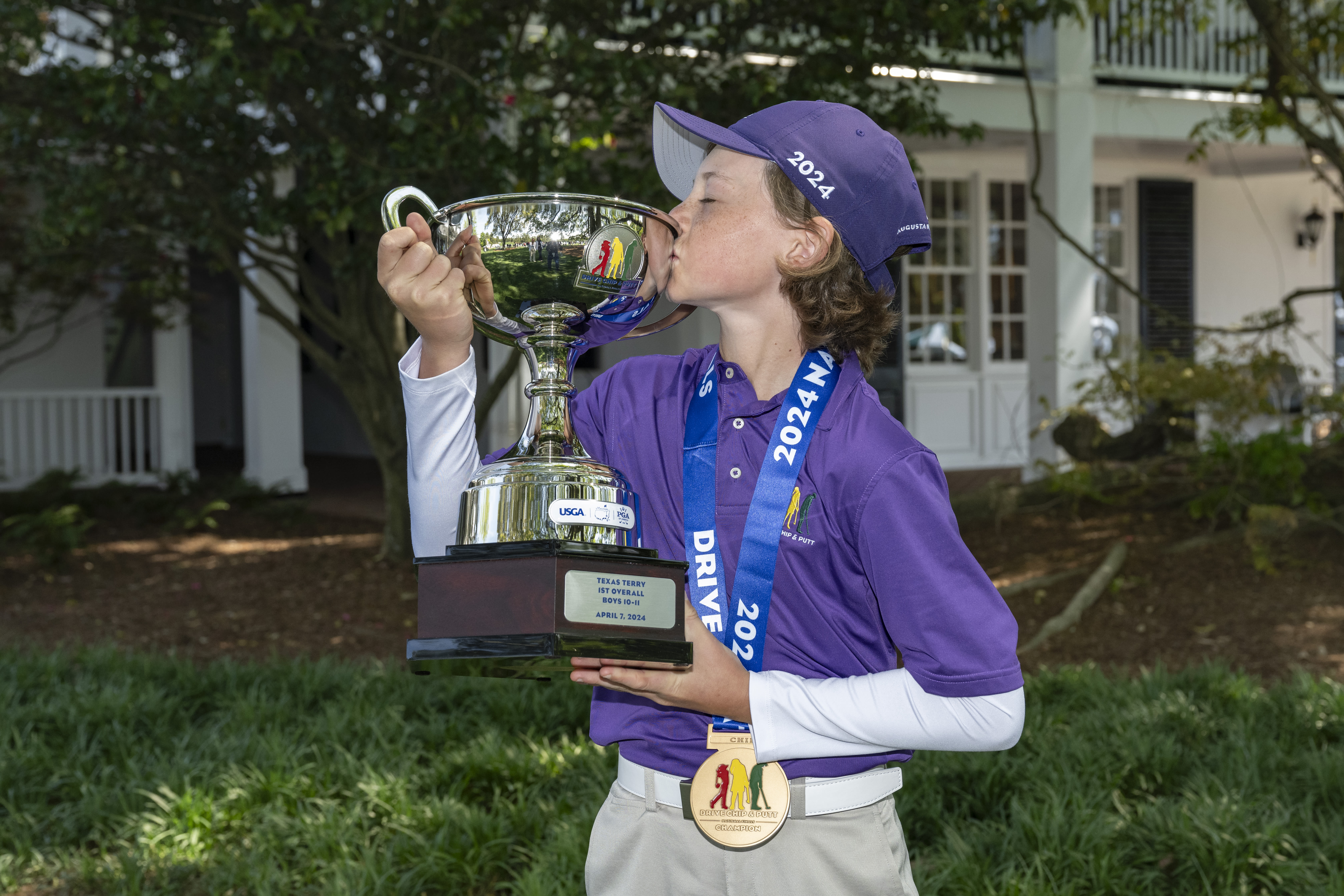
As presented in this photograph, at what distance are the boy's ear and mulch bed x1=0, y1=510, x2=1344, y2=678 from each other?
14.5ft

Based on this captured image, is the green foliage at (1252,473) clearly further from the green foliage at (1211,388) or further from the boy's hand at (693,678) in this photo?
the boy's hand at (693,678)

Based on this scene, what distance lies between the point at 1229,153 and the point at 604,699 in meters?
11.2

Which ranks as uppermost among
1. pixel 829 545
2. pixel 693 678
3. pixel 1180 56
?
pixel 1180 56

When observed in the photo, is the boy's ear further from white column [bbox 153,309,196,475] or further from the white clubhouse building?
white column [bbox 153,309,196,475]

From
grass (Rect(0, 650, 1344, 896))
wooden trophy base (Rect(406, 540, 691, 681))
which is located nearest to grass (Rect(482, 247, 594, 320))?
wooden trophy base (Rect(406, 540, 691, 681))

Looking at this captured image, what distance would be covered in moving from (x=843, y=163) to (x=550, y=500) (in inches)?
20.3

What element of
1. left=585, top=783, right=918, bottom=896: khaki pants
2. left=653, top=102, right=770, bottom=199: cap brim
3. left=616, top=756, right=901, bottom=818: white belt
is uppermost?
left=653, top=102, right=770, bottom=199: cap brim

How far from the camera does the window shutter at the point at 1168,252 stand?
13141 mm

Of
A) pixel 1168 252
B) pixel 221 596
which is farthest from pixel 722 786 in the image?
pixel 1168 252

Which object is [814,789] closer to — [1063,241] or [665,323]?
[665,323]

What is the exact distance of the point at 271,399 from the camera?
11.4m

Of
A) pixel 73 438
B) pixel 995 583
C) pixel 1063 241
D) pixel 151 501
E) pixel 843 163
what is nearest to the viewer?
pixel 843 163

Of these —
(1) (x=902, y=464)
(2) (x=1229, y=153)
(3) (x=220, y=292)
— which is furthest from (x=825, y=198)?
(3) (x=220, y=292)

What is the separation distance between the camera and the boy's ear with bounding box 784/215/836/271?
1.44 metres
